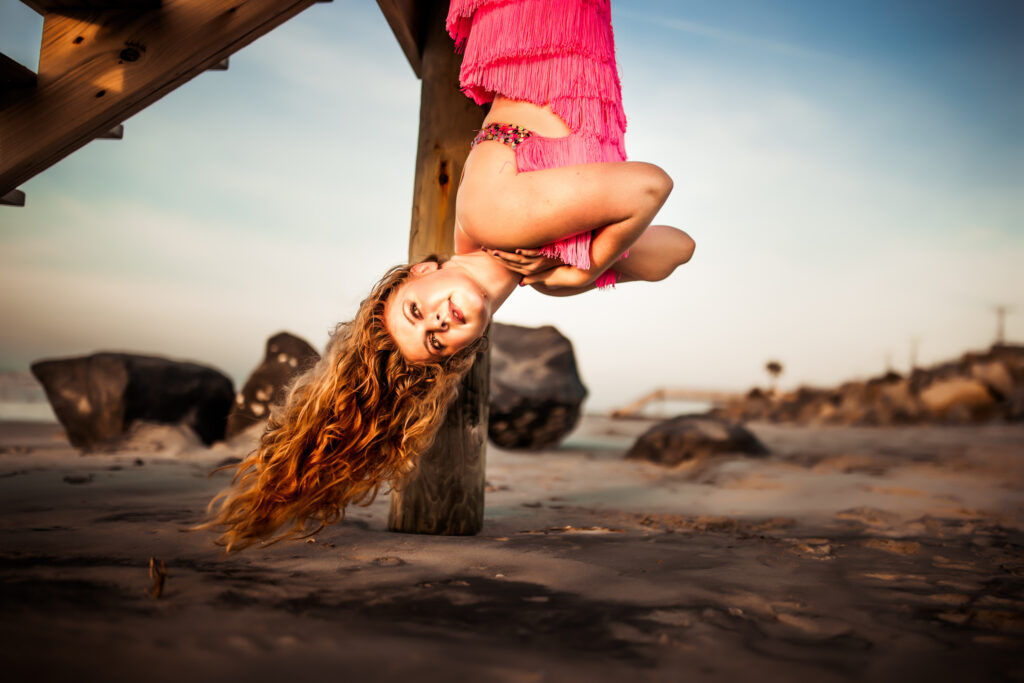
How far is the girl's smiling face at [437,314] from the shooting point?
2305mm

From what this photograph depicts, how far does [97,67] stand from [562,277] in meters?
2.01

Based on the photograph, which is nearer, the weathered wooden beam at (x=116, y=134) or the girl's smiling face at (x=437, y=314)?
the girl's smiling face at (x=437, y=314)

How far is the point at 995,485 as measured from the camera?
178 inches

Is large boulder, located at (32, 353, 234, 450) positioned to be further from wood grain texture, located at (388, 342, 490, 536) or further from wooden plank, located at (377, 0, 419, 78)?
wooden plank, located at (377, 0, 419, 78)

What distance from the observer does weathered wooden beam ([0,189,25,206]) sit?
3.13 meters

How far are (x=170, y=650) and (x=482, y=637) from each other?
2.26 feet

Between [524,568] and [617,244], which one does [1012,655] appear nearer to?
[524,568]

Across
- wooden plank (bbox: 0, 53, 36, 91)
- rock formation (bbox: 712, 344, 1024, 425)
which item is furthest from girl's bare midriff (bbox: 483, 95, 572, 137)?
rock formation (bbox: 712, 344, 1024, 425)

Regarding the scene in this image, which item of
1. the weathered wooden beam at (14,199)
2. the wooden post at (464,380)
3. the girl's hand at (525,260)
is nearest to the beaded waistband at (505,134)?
the girl's hand at (525,260)

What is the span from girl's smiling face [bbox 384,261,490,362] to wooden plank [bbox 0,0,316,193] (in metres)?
1.38

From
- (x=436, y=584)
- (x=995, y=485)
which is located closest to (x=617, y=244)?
(x=436, y=584)

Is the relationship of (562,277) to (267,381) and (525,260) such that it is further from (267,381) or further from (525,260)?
(267,381)

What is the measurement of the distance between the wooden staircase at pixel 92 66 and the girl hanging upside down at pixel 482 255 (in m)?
1.06

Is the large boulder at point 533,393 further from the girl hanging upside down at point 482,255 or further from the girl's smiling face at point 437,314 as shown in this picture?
the girl's smiling face at point 437,314
